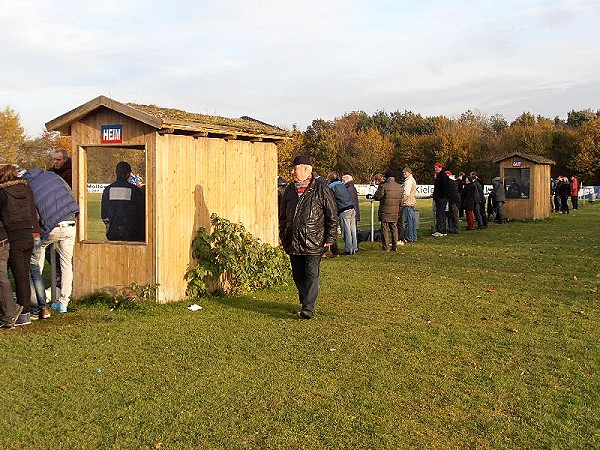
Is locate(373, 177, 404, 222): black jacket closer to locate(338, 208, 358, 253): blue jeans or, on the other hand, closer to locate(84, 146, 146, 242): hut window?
locate(338, 208, 358, 253): blue jeans

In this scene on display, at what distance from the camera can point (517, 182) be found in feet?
82.5

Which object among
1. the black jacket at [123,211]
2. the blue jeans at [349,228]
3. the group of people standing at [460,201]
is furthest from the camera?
the group of people standing at [460,201]

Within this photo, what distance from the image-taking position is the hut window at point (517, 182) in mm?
24938

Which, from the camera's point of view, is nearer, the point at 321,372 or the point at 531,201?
the point at 321,372

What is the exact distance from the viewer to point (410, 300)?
380 inches

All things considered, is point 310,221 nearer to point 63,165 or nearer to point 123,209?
point 123,209

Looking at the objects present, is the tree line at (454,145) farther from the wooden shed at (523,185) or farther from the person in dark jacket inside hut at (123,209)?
the person in dark jacket inside hut at (123,209)

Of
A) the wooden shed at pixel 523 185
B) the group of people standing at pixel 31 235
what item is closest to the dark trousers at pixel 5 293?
the group of people standing at pixel 31 235

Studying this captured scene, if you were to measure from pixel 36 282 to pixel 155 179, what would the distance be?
2013 millimetres

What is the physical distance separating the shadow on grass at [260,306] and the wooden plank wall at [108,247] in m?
1.13

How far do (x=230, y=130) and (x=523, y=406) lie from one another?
620cm

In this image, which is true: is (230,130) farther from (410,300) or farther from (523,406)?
(523,406)

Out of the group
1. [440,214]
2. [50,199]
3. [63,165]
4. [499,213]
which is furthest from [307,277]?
[499,213]

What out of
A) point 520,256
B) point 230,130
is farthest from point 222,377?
point 520,256
